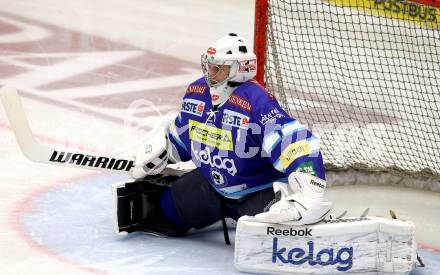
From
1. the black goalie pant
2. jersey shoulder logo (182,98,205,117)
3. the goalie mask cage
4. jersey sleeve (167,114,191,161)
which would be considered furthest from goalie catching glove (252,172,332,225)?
the goalie mask cage

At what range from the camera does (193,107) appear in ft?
14.5

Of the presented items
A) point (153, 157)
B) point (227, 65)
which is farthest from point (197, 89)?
point (153, 157)

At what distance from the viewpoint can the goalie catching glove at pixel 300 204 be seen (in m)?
3.99

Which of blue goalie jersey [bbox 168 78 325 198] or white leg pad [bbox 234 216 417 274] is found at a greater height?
blue goalie jersey [bbox 168 78 325 198]

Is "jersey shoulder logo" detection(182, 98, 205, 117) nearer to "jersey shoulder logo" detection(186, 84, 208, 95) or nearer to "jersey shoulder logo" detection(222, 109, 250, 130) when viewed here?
"jersey shoulder logo" detection(186, 84, 208, 95)

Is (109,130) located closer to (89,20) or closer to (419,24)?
(419,24)

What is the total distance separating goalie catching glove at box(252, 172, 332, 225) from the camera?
399 centimetres

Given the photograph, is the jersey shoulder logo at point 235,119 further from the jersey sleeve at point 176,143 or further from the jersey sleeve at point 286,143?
the jersey sleeve at point 176,143

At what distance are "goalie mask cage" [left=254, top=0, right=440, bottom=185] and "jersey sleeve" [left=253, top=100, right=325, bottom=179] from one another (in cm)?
95

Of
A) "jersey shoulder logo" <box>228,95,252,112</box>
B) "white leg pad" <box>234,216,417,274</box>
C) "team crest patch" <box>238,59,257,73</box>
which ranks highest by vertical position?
"team crest patch" <box>238,59,257,73</box>

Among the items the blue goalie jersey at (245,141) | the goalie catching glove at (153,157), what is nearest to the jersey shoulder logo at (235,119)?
the blue goalie jersey at (245,141)

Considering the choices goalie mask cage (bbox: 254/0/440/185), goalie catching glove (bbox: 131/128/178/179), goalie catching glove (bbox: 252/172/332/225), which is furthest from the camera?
goalie mask cage (bbox: 254/0/440/185)

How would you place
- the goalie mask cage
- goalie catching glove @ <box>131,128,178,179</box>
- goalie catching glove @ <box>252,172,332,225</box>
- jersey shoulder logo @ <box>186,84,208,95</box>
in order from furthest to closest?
the goalie mask cage
goalie catching glove @ <box>131,128,178,179</box>
jersey shoulder logo @ <box>186,84,208,95</box>
goalie catching glove @ <box>252,172,332,225</box>

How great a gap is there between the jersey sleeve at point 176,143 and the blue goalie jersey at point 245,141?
78mm
